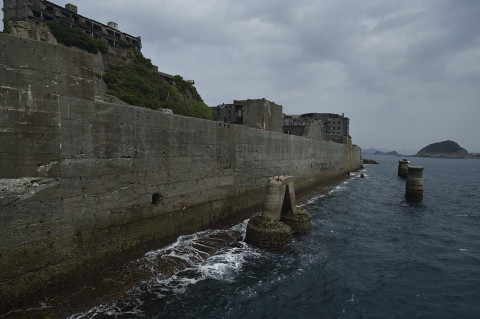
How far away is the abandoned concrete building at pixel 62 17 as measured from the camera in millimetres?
44938

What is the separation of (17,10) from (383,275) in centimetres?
6505

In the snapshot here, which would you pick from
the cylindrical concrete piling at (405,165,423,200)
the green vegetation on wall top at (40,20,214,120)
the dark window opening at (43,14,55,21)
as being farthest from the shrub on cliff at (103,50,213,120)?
the cylindrical concrete piling at (405,165,423,200)

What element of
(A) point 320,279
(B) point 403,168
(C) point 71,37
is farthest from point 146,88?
(A) point 320,279

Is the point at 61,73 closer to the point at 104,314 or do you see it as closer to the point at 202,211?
the point at 104,314

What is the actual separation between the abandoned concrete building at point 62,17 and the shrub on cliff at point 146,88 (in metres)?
8.94

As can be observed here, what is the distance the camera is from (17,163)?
239 inches

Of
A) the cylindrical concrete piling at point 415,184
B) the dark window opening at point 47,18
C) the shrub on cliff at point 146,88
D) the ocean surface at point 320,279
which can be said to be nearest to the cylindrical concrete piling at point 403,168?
the cylindrical concrete piling at point 415,184

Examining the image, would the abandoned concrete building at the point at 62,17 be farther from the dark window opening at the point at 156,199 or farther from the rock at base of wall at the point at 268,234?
the rock at base of wall at the point at 268,234

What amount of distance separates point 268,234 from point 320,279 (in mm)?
A: 2543

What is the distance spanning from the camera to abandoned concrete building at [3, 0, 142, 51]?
4494 centimetres

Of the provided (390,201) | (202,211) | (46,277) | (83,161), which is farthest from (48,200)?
(390,201)

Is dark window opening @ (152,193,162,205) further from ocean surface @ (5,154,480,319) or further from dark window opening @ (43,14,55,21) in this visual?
dark window opening @ (43,14,55,21)

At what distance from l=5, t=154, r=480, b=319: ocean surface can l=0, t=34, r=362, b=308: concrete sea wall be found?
1012 mm

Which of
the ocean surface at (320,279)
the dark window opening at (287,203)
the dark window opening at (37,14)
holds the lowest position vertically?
the ocean surface at (320,279)
